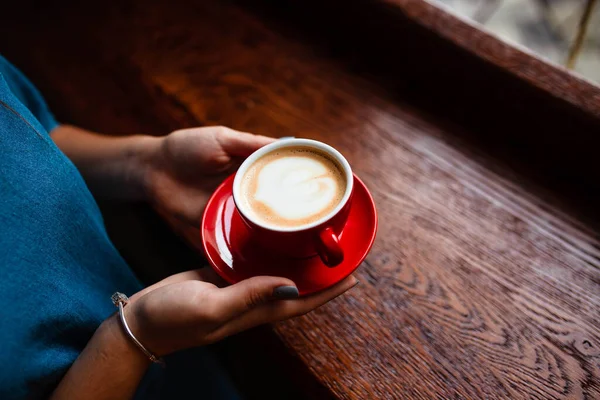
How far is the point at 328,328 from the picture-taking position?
0.99m

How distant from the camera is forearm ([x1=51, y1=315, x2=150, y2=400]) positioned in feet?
2.64

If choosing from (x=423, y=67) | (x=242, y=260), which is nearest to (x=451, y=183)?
(x=423, y=67)

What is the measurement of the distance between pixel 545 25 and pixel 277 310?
276cm

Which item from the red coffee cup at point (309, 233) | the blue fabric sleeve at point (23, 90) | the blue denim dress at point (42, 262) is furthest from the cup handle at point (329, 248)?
the blue fabric sleeve at point (23, 90)

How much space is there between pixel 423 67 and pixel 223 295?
0.98 meters

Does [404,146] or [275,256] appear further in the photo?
[404,146]

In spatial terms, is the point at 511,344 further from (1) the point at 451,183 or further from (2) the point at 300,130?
(2) the point at 300,130

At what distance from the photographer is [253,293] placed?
0.80 m

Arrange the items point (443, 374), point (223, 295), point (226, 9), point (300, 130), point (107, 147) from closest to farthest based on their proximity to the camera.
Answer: point (223, 295), point (443, 374), point (107, 147), point (300, 130), point (226, 9)

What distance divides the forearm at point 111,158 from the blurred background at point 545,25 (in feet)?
7.00

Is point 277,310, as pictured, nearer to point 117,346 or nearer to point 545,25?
point 117,346

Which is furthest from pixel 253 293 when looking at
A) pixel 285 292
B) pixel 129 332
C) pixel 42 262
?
pixel 42 262

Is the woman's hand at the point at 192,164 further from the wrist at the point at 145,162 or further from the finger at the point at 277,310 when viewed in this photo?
the finger at the point at 277,310

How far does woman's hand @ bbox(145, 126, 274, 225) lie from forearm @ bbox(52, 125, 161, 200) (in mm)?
29
